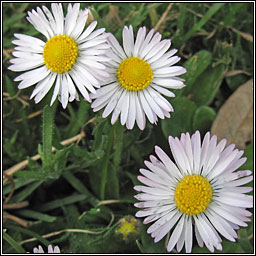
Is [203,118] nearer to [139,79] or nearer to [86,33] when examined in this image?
[139,79]

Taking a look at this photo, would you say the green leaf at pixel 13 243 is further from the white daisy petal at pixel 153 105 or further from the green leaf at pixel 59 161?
the white daisy petal at pixel 153 105

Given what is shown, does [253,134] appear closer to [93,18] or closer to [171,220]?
[171,220]

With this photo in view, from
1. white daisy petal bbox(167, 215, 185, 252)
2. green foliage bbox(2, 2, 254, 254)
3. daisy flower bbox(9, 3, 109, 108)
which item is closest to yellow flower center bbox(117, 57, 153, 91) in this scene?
daisy flower bbox(9, 3, 109, 108)

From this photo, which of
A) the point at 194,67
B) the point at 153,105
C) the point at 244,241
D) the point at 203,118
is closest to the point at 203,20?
the point at 194,67

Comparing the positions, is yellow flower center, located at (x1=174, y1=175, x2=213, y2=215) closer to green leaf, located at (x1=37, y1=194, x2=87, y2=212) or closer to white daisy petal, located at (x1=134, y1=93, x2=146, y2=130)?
white daisy petal, located at (x1=134, y1=93, x2=146, y2=130)

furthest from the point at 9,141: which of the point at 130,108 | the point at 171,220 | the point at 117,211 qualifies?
the point at 171,220
